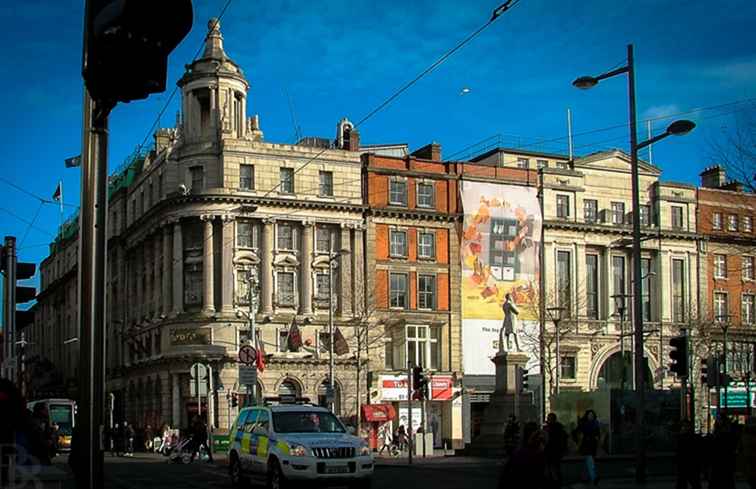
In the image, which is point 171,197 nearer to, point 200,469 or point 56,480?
point 200,469

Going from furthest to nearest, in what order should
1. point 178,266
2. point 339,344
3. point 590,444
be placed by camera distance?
1. point 178,266
2. point 339,344
3. point 590,444

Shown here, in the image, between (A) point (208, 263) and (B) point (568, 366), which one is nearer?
(A) point (208, 263)

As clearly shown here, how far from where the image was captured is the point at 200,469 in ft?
110

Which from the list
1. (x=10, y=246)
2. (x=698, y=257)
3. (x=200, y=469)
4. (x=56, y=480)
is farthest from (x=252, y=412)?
(x=698, y=257)

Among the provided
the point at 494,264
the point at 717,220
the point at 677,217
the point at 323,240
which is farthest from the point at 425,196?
the point at 717,220

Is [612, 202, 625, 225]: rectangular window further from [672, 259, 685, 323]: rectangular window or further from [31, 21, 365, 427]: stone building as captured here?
[31, 21, 365, 427]: stone building

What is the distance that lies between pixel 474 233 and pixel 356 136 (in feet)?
32.5

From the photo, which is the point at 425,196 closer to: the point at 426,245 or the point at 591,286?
the point at 426,245

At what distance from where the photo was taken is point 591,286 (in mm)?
74688

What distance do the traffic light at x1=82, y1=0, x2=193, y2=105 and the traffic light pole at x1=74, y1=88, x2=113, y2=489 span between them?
1.15 ft

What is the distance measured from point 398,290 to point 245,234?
33.8 feet

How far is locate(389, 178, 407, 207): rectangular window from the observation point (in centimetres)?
6838

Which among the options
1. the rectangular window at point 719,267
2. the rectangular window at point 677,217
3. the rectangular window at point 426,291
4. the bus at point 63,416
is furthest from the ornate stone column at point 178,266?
the rectangular window at point 719,267

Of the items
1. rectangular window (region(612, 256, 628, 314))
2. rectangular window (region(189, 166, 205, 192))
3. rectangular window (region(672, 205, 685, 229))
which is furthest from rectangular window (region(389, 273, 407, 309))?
rectangular window (region(672, 205, 685, 229))
